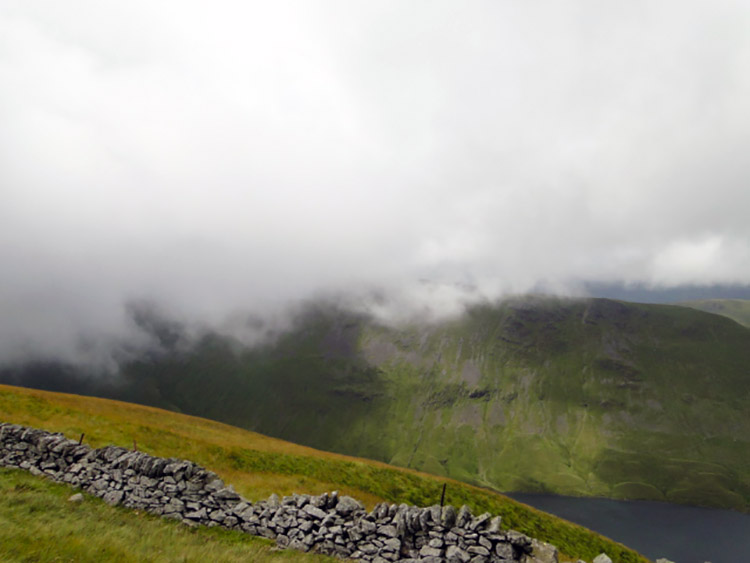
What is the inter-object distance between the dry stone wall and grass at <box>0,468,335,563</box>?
0.73 metres

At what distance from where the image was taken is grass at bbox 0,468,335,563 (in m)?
10.9

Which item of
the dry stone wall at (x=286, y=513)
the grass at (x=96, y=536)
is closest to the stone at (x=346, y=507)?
the dry stone wall at (x=286, y=513)

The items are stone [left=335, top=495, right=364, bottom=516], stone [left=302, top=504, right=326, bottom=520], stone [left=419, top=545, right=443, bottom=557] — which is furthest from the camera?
stone [left=335, top=495, right=364, bottom=516]

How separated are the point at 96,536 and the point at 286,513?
7.25m

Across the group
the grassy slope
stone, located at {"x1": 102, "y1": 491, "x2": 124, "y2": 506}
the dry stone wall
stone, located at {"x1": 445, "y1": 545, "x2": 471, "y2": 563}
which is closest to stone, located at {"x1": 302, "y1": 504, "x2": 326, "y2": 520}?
the dry stone wall

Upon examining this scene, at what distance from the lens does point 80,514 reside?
15.1m

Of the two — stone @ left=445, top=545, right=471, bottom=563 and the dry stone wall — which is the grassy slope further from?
stone @ left=445, top=545, right=471, bottom=563

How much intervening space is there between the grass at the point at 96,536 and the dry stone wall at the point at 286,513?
2.41ft

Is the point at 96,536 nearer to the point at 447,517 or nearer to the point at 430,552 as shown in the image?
the point at 430,552

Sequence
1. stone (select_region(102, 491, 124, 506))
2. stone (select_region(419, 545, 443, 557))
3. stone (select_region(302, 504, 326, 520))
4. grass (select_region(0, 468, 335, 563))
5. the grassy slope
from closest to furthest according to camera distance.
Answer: grass (select_region(0, 468, 335, 563))
stone (select_region(419, 545, 443, 557))
stone (select_region(302, 504, 326, 520))
stone (select_region(102, 491, 124, 506))
the grassy slope

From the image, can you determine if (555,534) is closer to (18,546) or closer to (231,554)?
(231,554)

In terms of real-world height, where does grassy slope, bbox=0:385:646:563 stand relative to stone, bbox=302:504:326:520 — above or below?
below

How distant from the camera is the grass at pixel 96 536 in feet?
35.8

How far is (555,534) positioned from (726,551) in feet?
785
